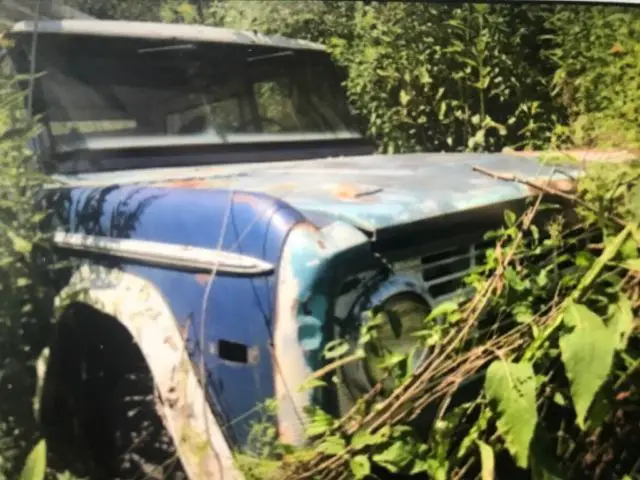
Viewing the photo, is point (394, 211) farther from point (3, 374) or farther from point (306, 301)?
point (3, 374)

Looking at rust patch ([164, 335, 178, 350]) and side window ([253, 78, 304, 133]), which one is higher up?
side window ([253, 78, 304, 133])

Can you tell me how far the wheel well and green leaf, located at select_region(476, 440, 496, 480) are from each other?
41 cm

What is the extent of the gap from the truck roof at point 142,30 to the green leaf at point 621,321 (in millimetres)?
662

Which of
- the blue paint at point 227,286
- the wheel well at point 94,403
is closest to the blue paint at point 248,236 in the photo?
the blue paint at point 227,286

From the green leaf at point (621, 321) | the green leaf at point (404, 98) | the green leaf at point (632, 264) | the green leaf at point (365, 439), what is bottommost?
the green leaf at point (365, 439)

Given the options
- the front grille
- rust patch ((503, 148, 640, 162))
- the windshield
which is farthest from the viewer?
rust patch ((503, 148, 640, 162))

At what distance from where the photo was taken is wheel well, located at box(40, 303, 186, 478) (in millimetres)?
1050

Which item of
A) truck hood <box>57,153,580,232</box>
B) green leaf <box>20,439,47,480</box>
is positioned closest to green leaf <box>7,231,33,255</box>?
truck hood <box>57,153,580,232</box>

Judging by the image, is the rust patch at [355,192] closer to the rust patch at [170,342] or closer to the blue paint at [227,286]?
the blue paint at [227,286]

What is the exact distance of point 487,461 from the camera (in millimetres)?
1060

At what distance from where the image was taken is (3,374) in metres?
1.05

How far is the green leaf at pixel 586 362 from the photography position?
102 centimetres

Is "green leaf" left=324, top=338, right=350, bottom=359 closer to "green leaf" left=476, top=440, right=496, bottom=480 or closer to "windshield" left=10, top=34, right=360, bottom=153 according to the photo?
"green leaf" left=476, top=440, right=496, bottom=480

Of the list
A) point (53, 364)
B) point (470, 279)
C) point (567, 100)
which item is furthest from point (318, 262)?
point (567, 100)
